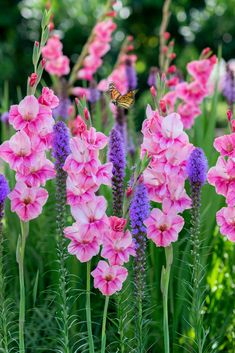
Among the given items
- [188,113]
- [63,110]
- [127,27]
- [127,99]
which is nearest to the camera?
[127,99]

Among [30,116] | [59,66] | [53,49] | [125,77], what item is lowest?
[30,116]

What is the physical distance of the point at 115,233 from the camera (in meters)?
2.14

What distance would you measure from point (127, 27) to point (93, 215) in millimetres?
13210

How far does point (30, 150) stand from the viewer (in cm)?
215

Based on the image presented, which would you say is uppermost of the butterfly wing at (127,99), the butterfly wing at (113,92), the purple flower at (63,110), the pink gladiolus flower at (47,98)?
the purple flower at (63,110)

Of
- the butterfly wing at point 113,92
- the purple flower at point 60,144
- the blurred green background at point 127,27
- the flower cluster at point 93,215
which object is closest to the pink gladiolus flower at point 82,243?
the flower cluster at point 93,215

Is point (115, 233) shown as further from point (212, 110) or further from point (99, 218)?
point (212, 110)

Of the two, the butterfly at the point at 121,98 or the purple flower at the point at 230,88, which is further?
the purple flower at the point at 230,88

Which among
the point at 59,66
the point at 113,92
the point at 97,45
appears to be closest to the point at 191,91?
the point at 59,66

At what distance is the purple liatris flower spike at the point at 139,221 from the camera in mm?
2201

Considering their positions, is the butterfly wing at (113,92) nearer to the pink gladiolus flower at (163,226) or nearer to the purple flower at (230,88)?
the pink gladiolus flower at (163,226)

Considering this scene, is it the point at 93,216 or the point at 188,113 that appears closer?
the point at 93,216

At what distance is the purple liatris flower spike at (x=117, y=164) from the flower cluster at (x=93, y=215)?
0.10 m

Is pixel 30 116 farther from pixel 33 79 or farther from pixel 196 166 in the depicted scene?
pixel 196 166
